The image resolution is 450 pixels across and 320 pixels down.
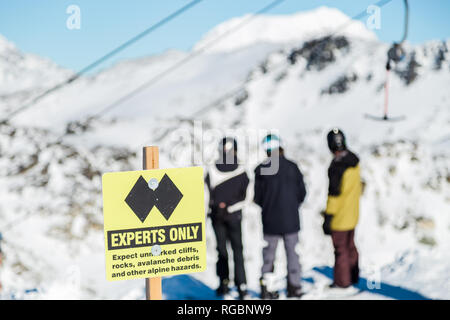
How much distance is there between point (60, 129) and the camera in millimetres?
16469

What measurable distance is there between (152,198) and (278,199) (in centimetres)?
210

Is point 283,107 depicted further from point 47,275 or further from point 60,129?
point 47,275

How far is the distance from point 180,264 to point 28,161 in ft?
39.3

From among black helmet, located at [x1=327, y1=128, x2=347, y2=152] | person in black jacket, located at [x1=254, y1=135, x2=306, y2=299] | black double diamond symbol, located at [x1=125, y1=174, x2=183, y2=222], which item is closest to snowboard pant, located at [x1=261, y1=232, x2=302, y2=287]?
person in black jacket, located at [x1=254, y1=135, x2=306, y2=299]

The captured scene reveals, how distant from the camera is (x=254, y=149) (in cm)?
1489

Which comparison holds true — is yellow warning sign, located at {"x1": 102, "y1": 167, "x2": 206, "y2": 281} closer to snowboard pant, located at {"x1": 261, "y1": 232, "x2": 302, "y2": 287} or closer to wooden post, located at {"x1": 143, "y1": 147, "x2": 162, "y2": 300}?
wooden post, located at {"x1": 143, "y1": 147, "x2": 162, "y2": 300}

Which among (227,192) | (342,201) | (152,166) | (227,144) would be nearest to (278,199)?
(227,192)

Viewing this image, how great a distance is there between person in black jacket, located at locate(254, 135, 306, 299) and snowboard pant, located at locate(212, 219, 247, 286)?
25cm

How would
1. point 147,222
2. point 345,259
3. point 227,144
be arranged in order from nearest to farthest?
point 147,222 < point 227,144 < point 345,259

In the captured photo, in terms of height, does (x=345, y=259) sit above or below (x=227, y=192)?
below

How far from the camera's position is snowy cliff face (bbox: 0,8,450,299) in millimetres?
8898

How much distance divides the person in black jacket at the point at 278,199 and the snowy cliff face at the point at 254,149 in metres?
0.73

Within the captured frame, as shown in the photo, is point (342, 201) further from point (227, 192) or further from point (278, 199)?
point (227, 192)

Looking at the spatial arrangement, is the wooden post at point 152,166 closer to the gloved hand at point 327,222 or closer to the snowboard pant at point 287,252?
the snowboard pant at point 287,252
